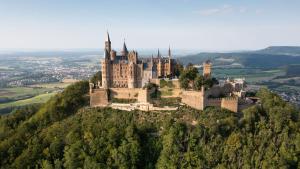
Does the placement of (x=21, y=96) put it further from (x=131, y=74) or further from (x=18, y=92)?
(x=131, y=74)

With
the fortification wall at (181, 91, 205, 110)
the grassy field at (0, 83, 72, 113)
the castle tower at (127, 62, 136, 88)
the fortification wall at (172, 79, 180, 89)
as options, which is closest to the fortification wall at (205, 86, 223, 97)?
the fortification wall at (181, 91, 205, 110)

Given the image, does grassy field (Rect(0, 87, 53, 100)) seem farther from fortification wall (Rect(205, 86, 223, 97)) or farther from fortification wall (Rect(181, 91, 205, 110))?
fortification wall (Rect(205, 86, 223, 97))

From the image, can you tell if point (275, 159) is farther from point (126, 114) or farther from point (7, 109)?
point (7, 109)

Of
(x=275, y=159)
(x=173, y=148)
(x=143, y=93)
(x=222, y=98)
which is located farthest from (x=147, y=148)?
(x=275, y=159)

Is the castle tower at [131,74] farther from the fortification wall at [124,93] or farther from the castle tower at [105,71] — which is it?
the castle tower at [105,71]

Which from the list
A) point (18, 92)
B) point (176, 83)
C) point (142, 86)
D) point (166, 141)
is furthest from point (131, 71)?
point (18, 92)
